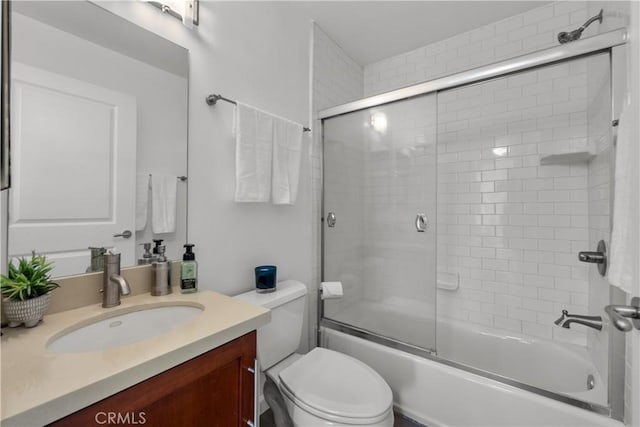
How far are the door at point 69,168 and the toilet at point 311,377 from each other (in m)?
0.70

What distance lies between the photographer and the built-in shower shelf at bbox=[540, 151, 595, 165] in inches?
65.6

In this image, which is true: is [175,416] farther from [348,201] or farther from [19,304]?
[348,201]

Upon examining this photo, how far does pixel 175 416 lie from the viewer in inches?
27.8

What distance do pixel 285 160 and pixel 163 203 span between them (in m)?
0.74

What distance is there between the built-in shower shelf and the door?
7.62 ft

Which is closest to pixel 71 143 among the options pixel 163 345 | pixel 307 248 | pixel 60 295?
pixel 60 295

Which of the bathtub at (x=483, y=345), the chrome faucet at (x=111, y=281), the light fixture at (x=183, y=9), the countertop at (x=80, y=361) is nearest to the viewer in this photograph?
the countertop at (x=80, y=361)

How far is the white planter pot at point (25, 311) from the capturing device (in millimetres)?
765

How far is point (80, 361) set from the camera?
62 cm

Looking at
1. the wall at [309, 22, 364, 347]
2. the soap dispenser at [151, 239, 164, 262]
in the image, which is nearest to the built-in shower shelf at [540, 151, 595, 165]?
the wall at [309, 22, 364, 347]

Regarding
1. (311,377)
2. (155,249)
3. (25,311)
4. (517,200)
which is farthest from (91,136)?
(517,200)

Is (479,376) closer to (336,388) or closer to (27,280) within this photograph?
(336,388)

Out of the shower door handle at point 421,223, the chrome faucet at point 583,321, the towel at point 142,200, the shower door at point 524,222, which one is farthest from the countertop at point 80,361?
the shower door at point 524,222

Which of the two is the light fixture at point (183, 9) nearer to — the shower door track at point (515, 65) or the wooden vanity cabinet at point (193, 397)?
the shower door track at point (515, 65)
